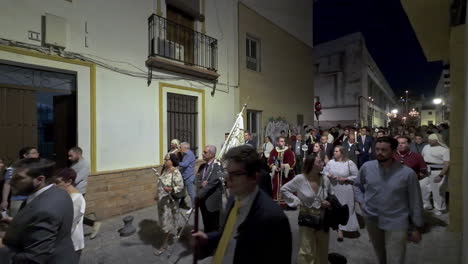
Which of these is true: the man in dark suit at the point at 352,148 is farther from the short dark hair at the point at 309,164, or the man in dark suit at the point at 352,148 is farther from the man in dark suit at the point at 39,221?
the man in dark suit at the point at 39,221

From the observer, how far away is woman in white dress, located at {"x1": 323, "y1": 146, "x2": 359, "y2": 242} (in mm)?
5109

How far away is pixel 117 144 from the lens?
22.5 feet

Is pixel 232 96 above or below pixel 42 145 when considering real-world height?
above

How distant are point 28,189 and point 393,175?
380cm

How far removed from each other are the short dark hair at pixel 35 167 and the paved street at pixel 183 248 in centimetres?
259

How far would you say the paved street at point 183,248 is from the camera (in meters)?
4.30

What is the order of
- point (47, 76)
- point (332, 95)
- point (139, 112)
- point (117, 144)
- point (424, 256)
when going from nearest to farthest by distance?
point (424, 256)
point (47, 76)
point (117, 144)
point (139, 112)
point (332, 95)

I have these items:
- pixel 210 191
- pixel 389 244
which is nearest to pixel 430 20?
pixel 389 244

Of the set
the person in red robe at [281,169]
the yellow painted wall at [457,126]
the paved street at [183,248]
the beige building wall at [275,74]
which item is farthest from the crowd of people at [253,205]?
the beige building wall at [275,74]

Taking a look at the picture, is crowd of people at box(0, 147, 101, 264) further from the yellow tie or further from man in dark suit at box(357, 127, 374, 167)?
man in dark suit at box(357, 127, 374, 167)

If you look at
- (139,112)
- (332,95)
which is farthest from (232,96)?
(332,95)

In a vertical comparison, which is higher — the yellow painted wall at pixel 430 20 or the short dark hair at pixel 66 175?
the yellow painted wall at pixel 430 20

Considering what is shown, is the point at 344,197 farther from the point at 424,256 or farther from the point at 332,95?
the point at 332,95

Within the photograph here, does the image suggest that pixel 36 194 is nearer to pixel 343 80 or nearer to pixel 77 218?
pixel 77 218
